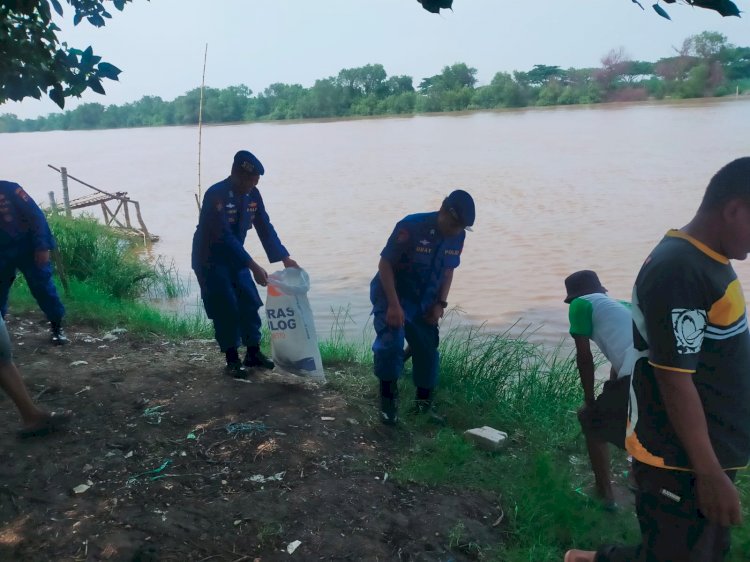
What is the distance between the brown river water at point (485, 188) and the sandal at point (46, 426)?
4.61 m

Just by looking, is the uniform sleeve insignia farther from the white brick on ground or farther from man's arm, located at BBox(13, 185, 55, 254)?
the white brick on ground

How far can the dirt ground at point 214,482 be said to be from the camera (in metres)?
2.70

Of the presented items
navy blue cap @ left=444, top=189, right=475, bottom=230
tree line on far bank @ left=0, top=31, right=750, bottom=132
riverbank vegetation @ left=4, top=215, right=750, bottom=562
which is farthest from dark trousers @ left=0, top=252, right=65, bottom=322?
tree line on far bank @ left=0, top=31, right=750, bottom=132

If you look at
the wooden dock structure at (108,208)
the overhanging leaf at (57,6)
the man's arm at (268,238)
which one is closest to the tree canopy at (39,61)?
the overhanging leaf at (57,6)

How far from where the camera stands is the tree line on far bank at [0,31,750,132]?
1816 inches

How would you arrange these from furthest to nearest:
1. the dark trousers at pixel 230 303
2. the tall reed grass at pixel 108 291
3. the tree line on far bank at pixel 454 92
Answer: the tree line on far bank at pixel 454 92
the tall reed grass at pixel 108 291
the dark trousers at pixel 230 303

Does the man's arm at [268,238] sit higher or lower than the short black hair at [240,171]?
lower

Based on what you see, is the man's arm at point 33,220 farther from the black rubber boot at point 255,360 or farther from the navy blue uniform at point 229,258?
the black rubber boot at point 255,360

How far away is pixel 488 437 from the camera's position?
12.2 feet

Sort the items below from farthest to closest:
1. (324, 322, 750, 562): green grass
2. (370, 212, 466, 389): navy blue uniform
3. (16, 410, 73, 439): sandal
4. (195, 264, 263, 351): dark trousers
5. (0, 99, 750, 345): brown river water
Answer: (0, 99, 750, 345): brown river water < (195, 264, 263, 351): dark trousers < (370, 212, 466, 389): navy blue uniform < (16, 410, 73, 439): sandal < (324, 322, 750, 562): green grass

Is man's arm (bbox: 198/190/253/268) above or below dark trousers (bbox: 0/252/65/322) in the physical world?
above

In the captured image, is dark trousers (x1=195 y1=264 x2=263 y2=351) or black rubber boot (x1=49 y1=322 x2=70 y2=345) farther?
black rubber boot (x1=49 y1=322 x2=70 y2=345)

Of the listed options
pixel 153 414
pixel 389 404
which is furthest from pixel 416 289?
pixel 153 414

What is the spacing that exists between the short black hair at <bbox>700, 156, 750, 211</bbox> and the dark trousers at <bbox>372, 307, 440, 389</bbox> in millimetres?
2078
